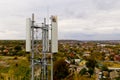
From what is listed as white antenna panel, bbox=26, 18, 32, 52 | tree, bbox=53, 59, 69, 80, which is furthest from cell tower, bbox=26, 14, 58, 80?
tree, bbox=53, 59, 69, 80

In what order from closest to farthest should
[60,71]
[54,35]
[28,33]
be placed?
[28,33] → [54,35] → [60,71]

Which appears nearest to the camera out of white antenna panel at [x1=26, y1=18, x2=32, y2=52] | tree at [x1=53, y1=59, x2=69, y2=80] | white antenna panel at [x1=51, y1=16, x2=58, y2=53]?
white antenna panel at [x1=26, y1=18, x2=32, y2=52]

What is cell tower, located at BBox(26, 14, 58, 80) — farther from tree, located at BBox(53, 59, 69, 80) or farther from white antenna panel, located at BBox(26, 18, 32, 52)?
tree, located at BBox(53, 59, 69, 80)

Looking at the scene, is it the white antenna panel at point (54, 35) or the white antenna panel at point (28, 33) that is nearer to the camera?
the white antenna panel at point (28, 33)

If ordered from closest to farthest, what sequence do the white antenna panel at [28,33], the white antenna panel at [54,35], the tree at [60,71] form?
the white antenna panel at [28,33] → the white antenna panel at [54,35] → the tree at [60,71]

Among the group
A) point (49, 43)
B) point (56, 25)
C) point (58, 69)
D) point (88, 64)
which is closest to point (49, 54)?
point (49, 43)

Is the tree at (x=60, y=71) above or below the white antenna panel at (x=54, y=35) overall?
below

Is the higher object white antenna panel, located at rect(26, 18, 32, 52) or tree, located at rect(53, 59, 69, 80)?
white antenna panel, located at rect(26, 18, 32, 52)

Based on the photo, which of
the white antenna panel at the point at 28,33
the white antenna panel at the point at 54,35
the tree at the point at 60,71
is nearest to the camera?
the white antenna panel at the point at 28,33

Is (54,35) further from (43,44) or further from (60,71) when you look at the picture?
(60,71)

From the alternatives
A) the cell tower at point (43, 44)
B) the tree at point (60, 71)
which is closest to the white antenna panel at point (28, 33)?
the cell tower at point (43, 44)

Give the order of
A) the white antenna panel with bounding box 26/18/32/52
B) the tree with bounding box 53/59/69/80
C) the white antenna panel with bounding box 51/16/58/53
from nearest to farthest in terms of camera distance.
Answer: the white antenna panel with bounding box 26/18/32/52 < the white antenna panel with bounding box 51/16/58/53 < the tree with bounding box 53/59/69/80

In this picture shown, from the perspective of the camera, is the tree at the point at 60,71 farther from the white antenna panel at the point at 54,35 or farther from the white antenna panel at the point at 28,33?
the white antenna panel at the point at 28,33

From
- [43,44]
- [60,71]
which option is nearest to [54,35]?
[43,44]
